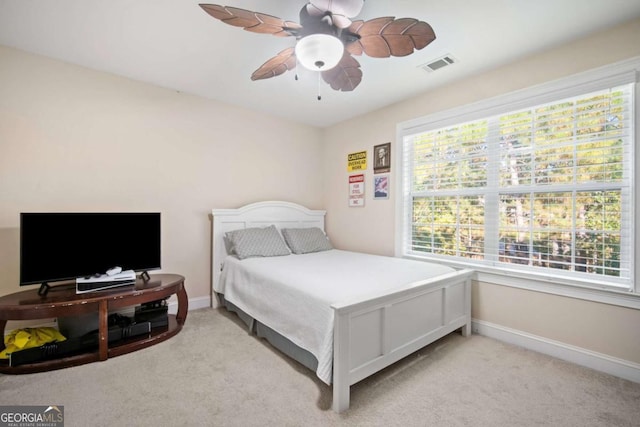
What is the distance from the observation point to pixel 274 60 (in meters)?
1.89

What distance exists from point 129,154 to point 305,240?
207 centimetres

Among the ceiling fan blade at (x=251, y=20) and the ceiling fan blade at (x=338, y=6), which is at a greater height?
the ceiling fan blade at (x=338, y=6)

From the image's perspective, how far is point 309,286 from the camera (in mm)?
1974

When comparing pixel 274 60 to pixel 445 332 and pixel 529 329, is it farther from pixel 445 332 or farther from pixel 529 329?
pixel 529 329

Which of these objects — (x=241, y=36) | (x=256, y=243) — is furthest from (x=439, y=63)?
(x=256, y=243)

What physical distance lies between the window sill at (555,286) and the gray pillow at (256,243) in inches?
74.3

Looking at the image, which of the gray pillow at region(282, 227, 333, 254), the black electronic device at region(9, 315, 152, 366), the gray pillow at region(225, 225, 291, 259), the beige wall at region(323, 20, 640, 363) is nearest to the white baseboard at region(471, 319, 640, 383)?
the beige wall at region(323, 20, 640, 363)

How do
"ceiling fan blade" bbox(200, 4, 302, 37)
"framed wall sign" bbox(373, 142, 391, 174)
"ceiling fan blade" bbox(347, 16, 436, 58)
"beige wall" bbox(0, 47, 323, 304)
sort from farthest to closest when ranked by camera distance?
"framed wall sign" bbox(373, 142, 391, 174) < "beige wall" bbox(0, 47, 323, 304) < "ceiling fan blade" bbox(347, 16, 436, 58) < "ceiling fan blade" bbox(200, 4, 302, 37)

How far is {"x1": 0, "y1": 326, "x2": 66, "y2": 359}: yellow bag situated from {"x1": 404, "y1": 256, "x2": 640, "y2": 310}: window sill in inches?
136

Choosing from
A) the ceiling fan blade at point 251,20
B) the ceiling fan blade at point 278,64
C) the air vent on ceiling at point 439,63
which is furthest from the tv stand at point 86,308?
the air vent on ceiling at point 439,63

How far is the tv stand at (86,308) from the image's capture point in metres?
1.91

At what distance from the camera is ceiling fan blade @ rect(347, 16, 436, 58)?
4.92ft

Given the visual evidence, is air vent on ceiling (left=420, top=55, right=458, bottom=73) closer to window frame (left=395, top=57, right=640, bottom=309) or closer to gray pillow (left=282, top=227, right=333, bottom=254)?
window frame (left=395, top=57, right=640, bottom=309)

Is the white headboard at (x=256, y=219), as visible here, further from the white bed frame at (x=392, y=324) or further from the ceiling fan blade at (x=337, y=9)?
the ceiling fan blade at (x=337, y=9)
